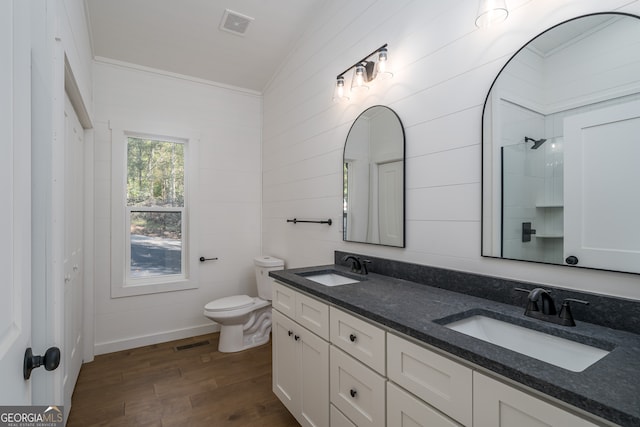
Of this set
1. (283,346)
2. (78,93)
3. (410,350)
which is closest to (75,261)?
(78,93)

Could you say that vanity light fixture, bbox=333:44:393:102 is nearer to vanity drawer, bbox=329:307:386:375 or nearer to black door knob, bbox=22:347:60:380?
vanity drawer, bbox=329:307:386:375

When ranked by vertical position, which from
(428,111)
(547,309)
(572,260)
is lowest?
(547,309)

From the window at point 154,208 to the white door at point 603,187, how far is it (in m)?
3.28

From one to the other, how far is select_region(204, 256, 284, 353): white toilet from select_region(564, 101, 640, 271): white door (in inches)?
97.1

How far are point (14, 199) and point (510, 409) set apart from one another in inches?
50.3

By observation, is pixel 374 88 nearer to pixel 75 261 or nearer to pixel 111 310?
pixel 75 261

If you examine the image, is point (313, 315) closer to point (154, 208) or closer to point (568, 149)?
point (568, 149)

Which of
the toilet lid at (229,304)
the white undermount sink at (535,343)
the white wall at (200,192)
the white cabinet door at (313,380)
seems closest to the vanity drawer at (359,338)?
the white cabinet door at (313,380)

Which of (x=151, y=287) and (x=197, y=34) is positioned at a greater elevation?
(x=197, y=34)

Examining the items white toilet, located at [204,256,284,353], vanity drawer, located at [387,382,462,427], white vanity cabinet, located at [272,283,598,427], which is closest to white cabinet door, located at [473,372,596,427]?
white vanity cabinet, located at [272,283,598,427]

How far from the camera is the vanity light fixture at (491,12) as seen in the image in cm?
132

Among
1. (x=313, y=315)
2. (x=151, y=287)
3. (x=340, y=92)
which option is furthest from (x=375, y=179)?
(x=151, y=287)

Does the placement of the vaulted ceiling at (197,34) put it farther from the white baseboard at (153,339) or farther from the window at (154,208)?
the white baseboard at (153,339)

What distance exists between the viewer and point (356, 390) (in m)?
1.34
